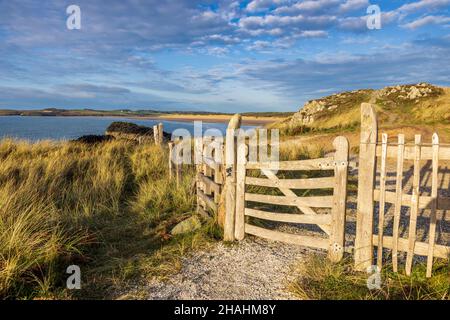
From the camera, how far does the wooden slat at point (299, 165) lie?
5320mm

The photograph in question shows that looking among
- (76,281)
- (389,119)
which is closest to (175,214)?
(76,281)

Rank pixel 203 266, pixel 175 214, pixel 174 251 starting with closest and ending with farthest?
pixel 203 266
pixel 174 251
pixel 175 214

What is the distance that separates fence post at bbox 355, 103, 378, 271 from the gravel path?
0.96m

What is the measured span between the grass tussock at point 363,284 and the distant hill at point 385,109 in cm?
1557

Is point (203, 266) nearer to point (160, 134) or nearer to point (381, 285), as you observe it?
point (381, 285)

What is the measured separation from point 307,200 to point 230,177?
1.33m

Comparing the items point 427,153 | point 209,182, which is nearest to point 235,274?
point 209,182

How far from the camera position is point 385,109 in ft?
74.4

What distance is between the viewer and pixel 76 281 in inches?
187

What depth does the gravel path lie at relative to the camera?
4.53m

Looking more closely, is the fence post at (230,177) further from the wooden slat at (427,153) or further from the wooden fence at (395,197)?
the wooden slat at (427,153)
